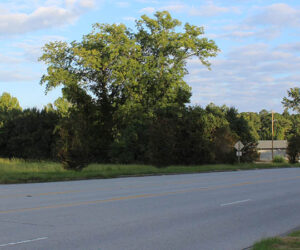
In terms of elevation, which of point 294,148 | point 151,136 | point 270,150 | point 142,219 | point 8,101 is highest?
point 8,101

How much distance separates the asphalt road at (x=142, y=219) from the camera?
8.22 metres

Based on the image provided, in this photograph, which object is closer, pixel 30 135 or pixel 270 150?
pixel 30 135

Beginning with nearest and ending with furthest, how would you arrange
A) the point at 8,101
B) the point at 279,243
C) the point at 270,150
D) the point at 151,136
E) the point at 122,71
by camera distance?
the point at 279,243
the point at 151,136
the point at 122,71
the point at 270,150
the point at 8,101

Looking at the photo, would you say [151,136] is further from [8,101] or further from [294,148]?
[8,101]

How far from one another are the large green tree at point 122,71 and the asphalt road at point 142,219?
3966cm

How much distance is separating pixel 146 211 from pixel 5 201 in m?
4.67

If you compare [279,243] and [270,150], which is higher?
[270,150]

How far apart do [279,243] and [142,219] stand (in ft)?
12.1

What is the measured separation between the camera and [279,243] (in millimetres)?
7855

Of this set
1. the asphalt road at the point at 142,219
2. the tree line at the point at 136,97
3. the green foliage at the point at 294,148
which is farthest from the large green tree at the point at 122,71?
the asphalt road at the point at 142,219

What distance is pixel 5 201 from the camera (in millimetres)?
14195

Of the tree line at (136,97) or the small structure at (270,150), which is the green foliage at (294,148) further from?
the small structure at (270,150)

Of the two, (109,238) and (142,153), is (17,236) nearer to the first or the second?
(109,238)

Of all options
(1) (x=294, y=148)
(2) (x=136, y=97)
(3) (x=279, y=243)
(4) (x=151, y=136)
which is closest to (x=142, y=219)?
(3) (x=279, y=243)
